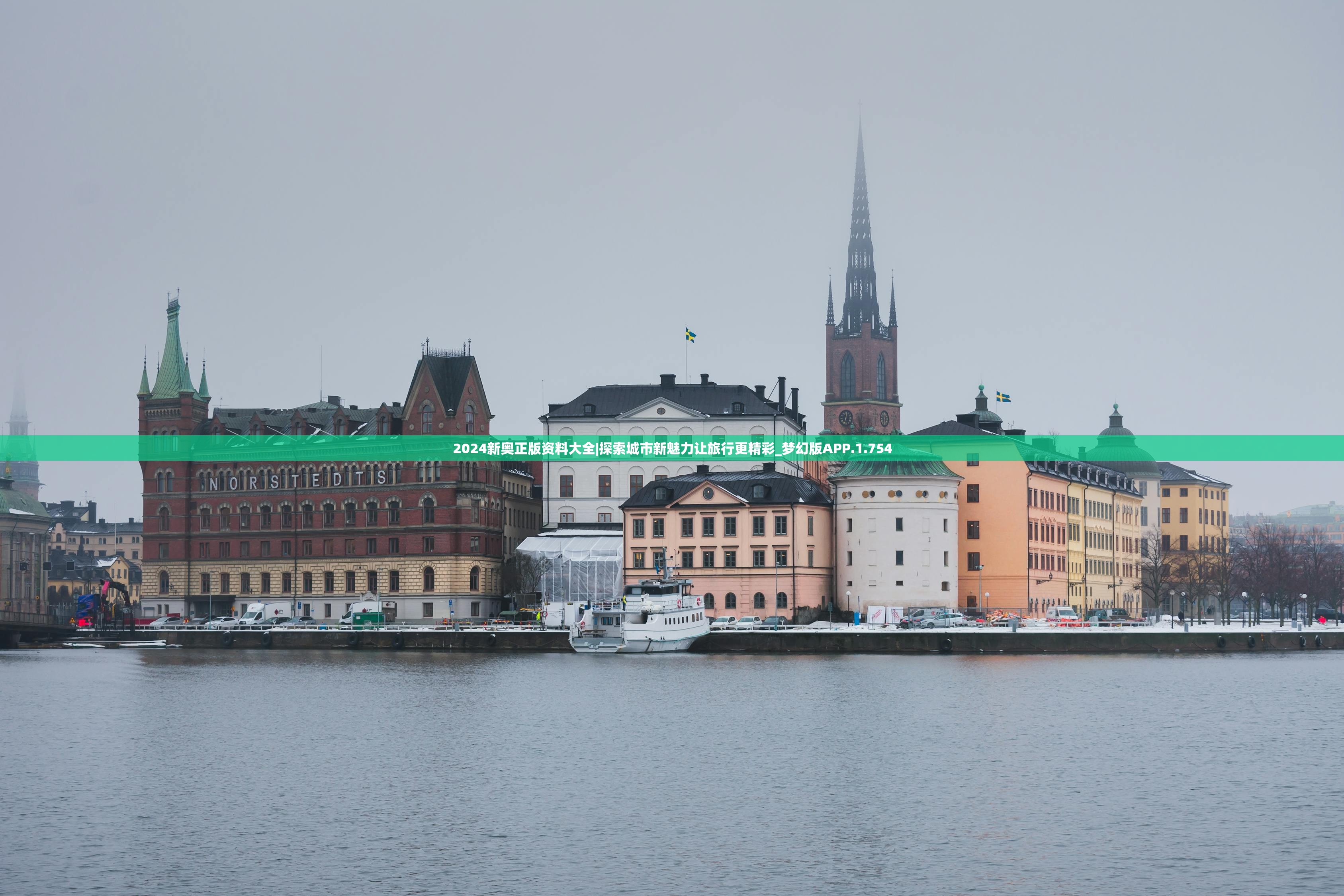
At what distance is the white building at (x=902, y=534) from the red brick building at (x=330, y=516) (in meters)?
34.1

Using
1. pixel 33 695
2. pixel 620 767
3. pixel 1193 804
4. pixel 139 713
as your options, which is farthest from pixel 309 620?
pixel 1193 804

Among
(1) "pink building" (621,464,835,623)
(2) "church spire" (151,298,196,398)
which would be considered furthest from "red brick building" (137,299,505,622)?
(1) "pink building" (621,464,835,623)

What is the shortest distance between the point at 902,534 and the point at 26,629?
2779 inches

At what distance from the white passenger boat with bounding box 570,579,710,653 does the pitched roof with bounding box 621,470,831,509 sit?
14458mm

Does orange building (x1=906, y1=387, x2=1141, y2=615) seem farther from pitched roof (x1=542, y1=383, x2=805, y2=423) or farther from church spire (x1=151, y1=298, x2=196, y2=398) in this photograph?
church spire (x1=151, y1=298, x2=196, y2=398)

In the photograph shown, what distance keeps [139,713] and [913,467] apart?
75513 mm

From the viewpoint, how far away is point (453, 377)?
15112cm

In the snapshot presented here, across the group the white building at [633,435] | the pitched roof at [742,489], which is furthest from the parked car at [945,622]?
the white building at [633,435]

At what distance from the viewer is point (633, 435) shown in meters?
154

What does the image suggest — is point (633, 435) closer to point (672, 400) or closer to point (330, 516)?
point (672, 400)

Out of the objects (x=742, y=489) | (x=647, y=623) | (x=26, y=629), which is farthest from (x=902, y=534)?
(x=26, y=629)

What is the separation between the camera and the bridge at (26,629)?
137 metres

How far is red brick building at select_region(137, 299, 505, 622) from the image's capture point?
149 meters

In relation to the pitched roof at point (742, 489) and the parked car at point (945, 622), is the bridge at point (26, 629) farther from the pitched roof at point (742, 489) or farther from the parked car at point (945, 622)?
the parked car at point (945, 622)
